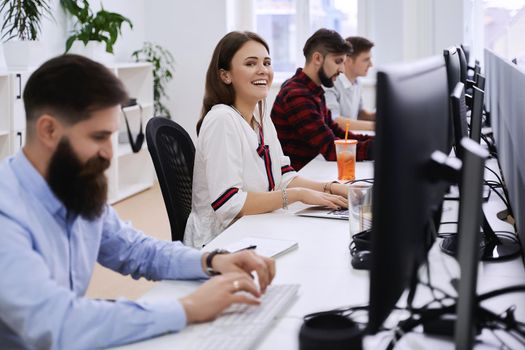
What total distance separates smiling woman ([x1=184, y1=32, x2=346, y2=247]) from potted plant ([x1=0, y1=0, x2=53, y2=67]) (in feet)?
7.43

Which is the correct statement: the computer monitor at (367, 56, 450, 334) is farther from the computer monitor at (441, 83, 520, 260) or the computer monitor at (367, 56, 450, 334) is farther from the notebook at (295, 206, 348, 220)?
the notebook at (295, 206, 348, 220)

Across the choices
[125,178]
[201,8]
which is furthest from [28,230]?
[201,8]

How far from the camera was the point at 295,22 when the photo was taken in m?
6.31

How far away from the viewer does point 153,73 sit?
19.1 ft

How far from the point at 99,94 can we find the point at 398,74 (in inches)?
22.2

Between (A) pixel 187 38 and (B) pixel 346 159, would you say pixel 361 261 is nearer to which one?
(B) pixel 346 159

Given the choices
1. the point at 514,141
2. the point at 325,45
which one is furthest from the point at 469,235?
the point at 325,45

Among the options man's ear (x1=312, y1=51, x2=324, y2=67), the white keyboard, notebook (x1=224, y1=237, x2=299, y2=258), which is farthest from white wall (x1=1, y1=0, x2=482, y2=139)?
the white keyboard

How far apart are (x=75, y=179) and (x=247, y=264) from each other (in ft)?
1.25

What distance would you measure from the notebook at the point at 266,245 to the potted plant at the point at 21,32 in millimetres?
2918

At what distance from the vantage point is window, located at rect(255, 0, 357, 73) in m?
6.20

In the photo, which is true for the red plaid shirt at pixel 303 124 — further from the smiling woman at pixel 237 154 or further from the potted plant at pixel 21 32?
the potted plant at pixel 21 32

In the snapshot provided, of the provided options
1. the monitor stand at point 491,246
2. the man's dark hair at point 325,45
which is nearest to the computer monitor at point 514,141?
the monitor stand at point 491,246

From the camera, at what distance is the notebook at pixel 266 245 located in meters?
1.70
